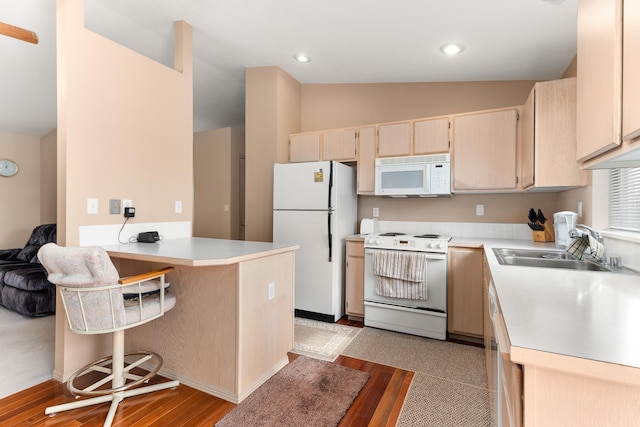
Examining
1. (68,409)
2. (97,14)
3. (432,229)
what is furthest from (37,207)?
(432,229)

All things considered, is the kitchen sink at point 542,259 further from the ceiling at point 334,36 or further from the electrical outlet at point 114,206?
the electrical outlet at point 114,206

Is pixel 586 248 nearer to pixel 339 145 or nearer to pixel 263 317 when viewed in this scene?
pixel 263 317

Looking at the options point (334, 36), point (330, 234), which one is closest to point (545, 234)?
point (330, 234)

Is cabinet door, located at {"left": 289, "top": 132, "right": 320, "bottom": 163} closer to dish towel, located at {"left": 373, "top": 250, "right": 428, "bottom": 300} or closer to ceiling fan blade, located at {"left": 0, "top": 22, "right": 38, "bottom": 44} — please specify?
dish towel, located at {"left": 373, "top": 250, "right": 428, "bottom": 300}

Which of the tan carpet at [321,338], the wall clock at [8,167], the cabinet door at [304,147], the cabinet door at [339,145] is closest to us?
the tan carpet at [321,338]

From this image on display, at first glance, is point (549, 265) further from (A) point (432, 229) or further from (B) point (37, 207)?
(B) point (37, 207)

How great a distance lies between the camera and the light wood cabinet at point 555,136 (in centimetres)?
227

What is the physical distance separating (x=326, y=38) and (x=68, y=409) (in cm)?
338

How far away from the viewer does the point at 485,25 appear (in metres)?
2.43

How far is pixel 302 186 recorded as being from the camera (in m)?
3.43

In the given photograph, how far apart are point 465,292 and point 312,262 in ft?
4.95

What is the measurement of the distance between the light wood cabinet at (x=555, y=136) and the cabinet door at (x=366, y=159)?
59.1 inches

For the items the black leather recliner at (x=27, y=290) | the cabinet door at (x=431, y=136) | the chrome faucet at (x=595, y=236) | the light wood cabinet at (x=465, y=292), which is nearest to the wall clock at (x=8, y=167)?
the black leather recliner at (x=27, y=290)

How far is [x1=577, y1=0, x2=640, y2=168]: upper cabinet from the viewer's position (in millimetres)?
849
